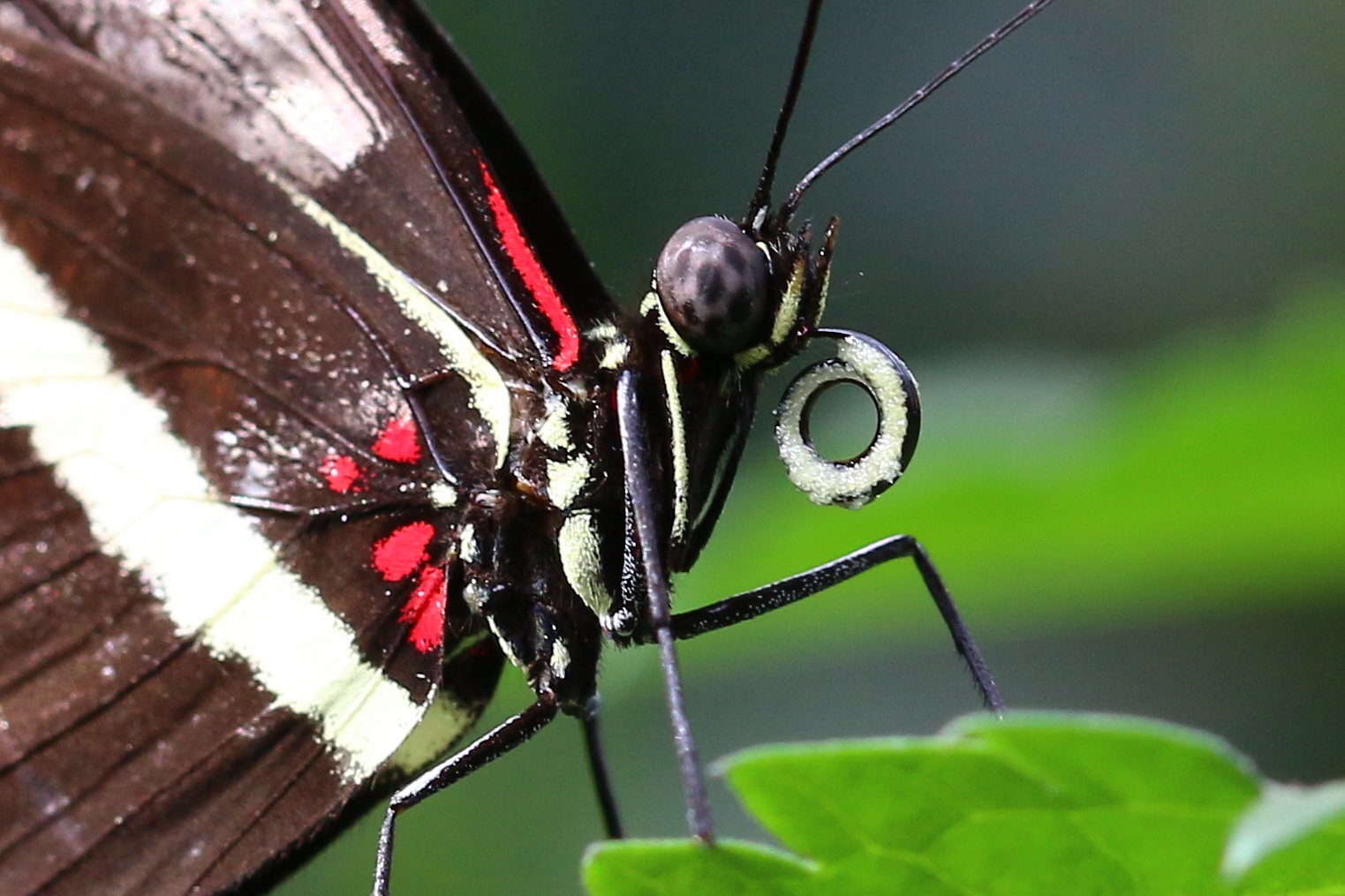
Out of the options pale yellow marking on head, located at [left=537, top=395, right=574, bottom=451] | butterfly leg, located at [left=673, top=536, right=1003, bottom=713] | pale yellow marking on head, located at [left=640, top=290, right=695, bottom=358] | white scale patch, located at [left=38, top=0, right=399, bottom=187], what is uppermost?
white scale patch, located at [left=38, top=0, right=399, bottom=187]

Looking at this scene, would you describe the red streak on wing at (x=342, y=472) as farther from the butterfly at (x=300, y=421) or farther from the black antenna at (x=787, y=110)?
the black antenna at (x=787, y=110)

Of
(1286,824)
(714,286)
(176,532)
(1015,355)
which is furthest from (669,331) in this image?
(1015,355)

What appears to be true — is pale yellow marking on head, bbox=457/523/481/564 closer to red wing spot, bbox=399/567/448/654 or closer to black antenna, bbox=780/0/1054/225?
A: red wing spot, bbox=399/567/448/654

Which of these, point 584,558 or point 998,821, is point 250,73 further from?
point 998,821

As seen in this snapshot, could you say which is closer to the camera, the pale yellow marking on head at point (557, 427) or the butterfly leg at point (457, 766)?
the butterfly leg at point (457, 766)

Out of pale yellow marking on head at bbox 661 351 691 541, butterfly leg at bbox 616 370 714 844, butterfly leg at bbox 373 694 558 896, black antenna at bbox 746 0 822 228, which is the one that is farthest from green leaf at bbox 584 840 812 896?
black antenna at bbox 746 0 822 228

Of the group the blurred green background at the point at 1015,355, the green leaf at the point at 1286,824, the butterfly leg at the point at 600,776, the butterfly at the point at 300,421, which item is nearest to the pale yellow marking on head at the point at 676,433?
the butterfly at the point at 300,421
